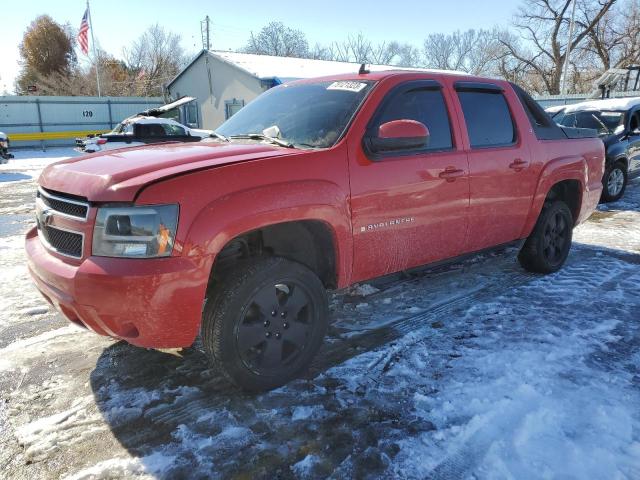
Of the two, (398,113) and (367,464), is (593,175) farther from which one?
(367,464)

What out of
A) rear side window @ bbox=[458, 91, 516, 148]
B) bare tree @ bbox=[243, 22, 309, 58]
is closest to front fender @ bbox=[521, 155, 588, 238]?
rear side window @ bbox=[458, 91, 516, 148]

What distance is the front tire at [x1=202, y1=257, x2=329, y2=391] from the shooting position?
105 inches

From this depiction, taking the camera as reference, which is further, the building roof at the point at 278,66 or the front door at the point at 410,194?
the building roof at the point at 278,66

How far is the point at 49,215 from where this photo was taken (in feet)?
8.95

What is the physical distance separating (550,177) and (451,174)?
149cm

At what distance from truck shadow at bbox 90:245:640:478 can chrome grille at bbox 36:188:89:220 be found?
1126 mm

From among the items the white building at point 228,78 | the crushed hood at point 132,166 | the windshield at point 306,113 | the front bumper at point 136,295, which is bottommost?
the front bumper at point 136,295

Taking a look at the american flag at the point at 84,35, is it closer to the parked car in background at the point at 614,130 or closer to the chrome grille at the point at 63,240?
the parked car in background at the point at 614,130

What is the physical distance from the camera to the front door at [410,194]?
3102 mm

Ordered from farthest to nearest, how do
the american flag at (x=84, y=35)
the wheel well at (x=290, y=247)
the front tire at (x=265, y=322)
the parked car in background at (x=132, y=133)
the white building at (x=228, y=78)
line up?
the american flag at (x=84, y=35) < the white building at (x=228, y=78) < the parked car in background at (x=132, y=133) < the wheel well at (x=290, y=247) < the front tire at (x=265, y=322)

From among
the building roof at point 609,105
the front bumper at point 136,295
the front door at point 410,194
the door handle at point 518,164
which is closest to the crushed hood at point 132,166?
the front bumper at point 136,295

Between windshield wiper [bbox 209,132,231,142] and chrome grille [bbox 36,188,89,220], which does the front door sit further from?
chrome grille [bbox 36,188,89,220]

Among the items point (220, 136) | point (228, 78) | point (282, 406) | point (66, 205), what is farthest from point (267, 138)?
point (228, 78)

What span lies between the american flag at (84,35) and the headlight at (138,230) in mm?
28772
